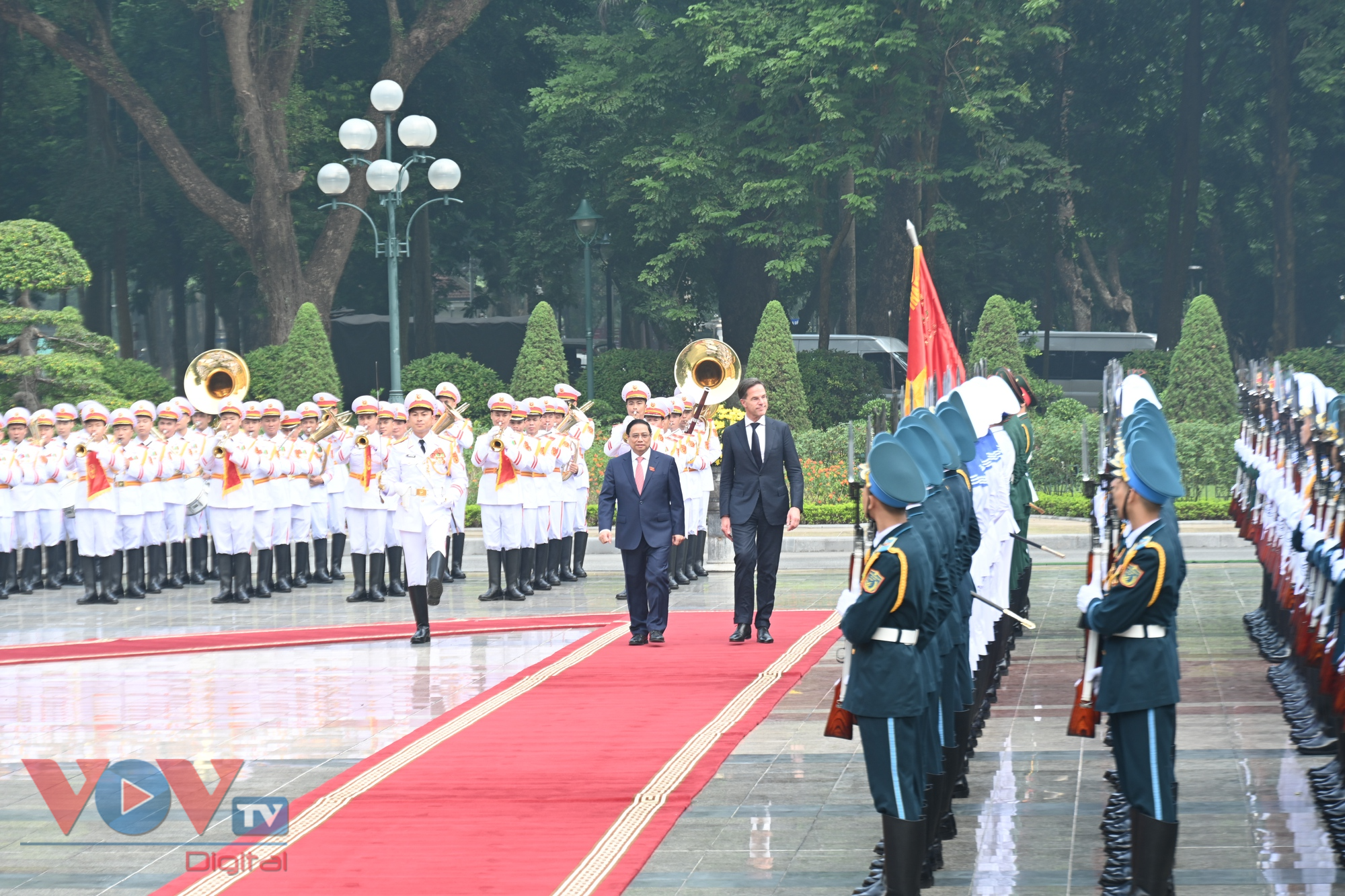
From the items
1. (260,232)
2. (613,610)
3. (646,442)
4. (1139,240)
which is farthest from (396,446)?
(1139,240)

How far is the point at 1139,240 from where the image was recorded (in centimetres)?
4378

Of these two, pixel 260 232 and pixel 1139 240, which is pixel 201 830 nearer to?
pixel 260 232

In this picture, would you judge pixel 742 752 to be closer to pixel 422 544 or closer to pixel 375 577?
pixel 422 544

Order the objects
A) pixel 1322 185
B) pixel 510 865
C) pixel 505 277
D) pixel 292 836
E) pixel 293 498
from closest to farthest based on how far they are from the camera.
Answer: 1. pixel 510 865
2. pixel 292 836
3. pixel 293 498
4. pixel 1322 185
5. pixel 505 277

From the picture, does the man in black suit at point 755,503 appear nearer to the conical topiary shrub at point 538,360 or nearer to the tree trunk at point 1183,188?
the conical topiary shrub at point 538,360

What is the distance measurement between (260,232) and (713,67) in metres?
9.83

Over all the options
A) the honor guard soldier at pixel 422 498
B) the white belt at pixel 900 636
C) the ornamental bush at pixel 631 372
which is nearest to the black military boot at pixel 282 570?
the honor guard soldier at pixel 422 498

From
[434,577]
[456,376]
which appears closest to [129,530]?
[434,577]

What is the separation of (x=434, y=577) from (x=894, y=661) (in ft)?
25.1

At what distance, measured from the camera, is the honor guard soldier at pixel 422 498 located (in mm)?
13477

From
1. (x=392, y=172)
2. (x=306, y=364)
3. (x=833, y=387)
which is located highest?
(x=392, y=172)

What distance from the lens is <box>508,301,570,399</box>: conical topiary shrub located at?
3212 cm

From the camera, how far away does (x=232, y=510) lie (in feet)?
56.0

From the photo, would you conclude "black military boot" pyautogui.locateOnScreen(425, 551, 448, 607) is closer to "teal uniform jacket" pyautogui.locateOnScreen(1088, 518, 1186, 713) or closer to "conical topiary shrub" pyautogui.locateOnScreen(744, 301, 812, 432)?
"teal uniform jacket" pyautogui.locateOnScreen(1088, 518, 1186, 713)
